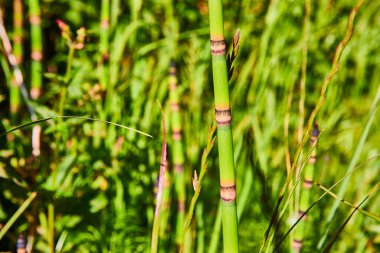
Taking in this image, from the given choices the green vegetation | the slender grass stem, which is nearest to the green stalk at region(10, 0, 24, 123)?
the green vegetation

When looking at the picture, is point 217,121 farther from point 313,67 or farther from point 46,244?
point 313,67

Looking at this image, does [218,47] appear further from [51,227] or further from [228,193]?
[51,227]

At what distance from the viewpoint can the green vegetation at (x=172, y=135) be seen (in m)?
0.95

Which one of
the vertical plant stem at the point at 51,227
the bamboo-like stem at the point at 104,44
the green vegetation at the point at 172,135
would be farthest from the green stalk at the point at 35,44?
the vertical plant stem at the point at 51,227

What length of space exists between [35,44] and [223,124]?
2.31 feet

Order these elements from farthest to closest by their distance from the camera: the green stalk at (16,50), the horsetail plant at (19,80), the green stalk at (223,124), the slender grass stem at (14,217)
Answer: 1. the green stalk at (16,50)
2. the horsetail plant at (19,80)
3. the slender grass stem at (14,217)
4. the green stalk at (223,124)

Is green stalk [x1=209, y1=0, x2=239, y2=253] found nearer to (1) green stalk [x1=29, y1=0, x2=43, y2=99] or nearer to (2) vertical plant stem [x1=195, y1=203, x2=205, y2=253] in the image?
(2) vertical plant stem [x1=195, y1=203, x2=205, y2=253]

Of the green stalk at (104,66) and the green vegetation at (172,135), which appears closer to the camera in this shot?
the green vegetation at (172,135)

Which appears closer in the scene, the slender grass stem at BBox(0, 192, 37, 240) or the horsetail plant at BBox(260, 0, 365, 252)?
the horsetail plant at BBox(260, 0, 365, 252)

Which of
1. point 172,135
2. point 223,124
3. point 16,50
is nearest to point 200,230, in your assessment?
point 172,135

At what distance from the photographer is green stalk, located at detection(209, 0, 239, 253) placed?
0.51 metres

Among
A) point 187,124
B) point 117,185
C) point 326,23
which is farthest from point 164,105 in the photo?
point 326,23

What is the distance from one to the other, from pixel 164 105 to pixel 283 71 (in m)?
→ 0.38

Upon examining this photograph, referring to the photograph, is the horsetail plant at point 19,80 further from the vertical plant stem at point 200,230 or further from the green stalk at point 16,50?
the vertical plant stem at point 200,230
